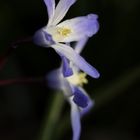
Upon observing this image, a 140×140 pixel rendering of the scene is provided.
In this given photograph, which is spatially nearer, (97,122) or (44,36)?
(44,36)

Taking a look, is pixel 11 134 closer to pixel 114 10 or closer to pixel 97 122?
pixel 97 122

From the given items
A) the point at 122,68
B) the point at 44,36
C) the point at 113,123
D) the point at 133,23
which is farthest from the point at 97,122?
the point at 44,36

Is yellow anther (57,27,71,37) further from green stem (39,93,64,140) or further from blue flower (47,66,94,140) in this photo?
green stem (39,93,64,140)

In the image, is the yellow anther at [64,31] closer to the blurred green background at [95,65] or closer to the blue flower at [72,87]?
the blue flower at [72,87]

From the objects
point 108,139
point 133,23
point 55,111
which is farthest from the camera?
point 108,139

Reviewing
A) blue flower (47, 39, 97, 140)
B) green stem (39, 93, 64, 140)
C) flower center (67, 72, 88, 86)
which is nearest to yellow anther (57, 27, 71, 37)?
blue flower (47, 39, 97, 140)
